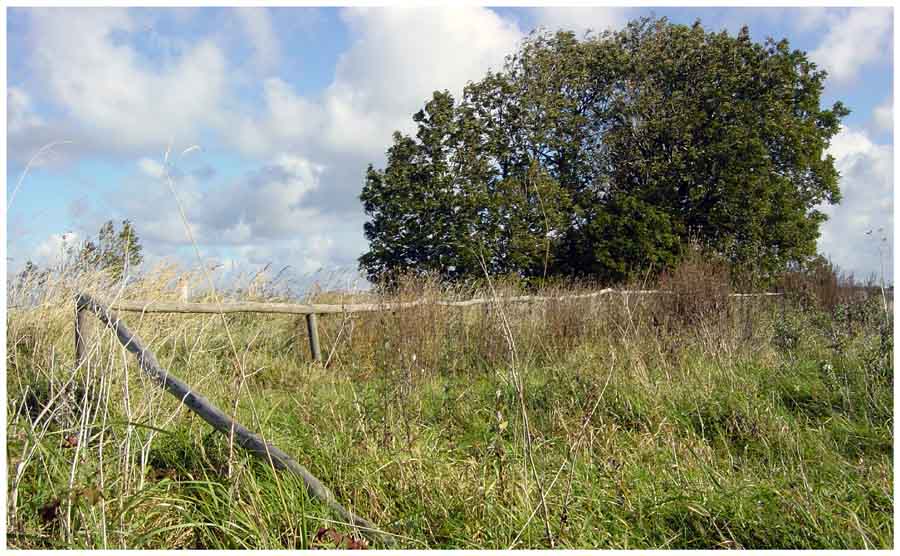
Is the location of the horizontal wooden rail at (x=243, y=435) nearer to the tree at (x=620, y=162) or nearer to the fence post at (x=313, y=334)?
the fence post at (x=313, y=334)

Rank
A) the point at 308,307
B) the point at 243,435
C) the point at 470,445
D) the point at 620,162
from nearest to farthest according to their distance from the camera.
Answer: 1. the point at 243,435
2. the point at 470,445
3. the point at 308,307
4. the point at 620,162

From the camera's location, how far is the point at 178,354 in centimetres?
729

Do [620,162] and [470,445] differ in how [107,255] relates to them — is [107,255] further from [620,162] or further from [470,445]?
[620,162]

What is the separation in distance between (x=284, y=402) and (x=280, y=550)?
2.97m

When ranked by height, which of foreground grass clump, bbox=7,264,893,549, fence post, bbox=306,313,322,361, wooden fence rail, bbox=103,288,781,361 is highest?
wooden fence rail, bbox=103,288,781,361

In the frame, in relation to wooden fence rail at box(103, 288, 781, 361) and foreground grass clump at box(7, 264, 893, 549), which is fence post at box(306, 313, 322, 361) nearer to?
wooden fence rail at box(103, 288, 781, 361)

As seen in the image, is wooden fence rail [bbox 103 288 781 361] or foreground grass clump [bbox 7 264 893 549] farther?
wooden fence rail [bbox 103 288 781 361]

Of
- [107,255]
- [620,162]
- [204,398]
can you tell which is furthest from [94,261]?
[620,162]

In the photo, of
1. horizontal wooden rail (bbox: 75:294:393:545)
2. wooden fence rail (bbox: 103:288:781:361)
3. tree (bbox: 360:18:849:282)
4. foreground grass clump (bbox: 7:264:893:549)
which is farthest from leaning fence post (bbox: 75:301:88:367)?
tree (bbox: 360:18:849:282)

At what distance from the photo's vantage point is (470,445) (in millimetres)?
3996

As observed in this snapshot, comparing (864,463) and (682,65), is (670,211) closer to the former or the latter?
(682,65)

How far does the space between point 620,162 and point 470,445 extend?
62.8ft

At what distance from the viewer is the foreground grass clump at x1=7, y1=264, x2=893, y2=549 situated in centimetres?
289

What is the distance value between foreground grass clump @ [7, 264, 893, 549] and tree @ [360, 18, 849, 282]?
12911 millimetres
